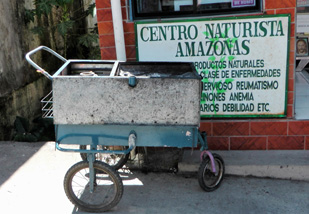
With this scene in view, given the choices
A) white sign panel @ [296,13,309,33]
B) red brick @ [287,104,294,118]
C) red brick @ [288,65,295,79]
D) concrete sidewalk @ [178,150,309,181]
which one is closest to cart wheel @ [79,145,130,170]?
concrete sidewalk @ [178,150,309,181]

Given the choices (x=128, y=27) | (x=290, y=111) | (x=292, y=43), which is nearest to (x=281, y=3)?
(x=292, y=43)

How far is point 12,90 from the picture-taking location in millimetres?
6883

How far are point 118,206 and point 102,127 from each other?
917 millimetres

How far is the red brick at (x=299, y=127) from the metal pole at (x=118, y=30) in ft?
7.05

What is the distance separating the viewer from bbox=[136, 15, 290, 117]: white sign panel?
16.0 feet

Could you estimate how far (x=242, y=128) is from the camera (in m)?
5.13

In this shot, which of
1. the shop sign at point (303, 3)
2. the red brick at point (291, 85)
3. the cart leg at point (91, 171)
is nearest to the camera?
the cart leg at point (91, 171)

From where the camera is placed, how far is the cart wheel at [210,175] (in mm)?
4402

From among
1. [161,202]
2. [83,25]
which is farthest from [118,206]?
[83,25]

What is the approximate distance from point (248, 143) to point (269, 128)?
0.31 metres

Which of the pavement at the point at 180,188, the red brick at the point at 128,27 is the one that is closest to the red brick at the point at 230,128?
the pavement at the point at 180,188

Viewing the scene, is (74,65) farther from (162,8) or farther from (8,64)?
(8,64)

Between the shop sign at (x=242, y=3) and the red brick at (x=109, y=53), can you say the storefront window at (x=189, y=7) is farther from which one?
the red brick at (x=109, y=53)

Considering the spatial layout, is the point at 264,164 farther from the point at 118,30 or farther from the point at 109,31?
the point at 109,31
